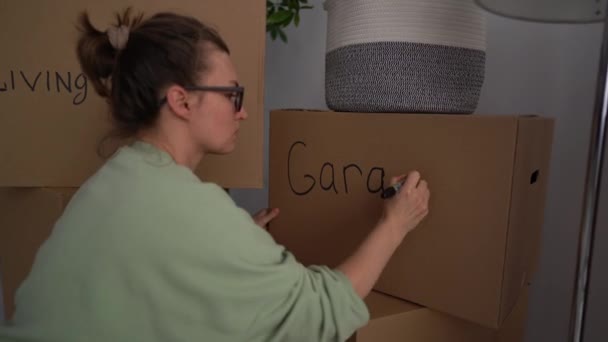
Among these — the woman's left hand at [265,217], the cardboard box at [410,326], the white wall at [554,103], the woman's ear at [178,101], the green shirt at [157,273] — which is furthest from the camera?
the white wall at [554,103]

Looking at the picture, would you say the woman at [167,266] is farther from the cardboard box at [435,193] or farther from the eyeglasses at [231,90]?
the cardboard box at [435,193]

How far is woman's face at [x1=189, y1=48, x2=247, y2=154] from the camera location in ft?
2.26

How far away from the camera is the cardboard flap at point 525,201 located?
0.71m

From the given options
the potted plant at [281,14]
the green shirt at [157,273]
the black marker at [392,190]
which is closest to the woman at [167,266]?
the green shirt at [157,273]

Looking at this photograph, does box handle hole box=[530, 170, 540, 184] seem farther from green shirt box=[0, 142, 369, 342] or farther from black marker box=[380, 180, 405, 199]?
green shirt box=[0, 142, 369, 342]

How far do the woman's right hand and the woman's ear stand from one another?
0.33 m

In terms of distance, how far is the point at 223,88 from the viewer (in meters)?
0.70

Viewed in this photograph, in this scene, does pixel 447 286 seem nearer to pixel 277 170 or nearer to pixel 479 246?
pixel 479 246

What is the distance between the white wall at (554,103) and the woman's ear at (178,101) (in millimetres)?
867

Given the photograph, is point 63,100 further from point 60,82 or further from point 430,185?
point 430,185

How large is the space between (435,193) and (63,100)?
0.64 meters

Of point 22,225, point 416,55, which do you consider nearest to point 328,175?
point 416,55

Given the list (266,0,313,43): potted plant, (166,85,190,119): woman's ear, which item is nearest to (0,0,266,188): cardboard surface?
(166,85,190,119): woman's ear

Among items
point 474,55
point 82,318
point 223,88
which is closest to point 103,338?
point 82,318
